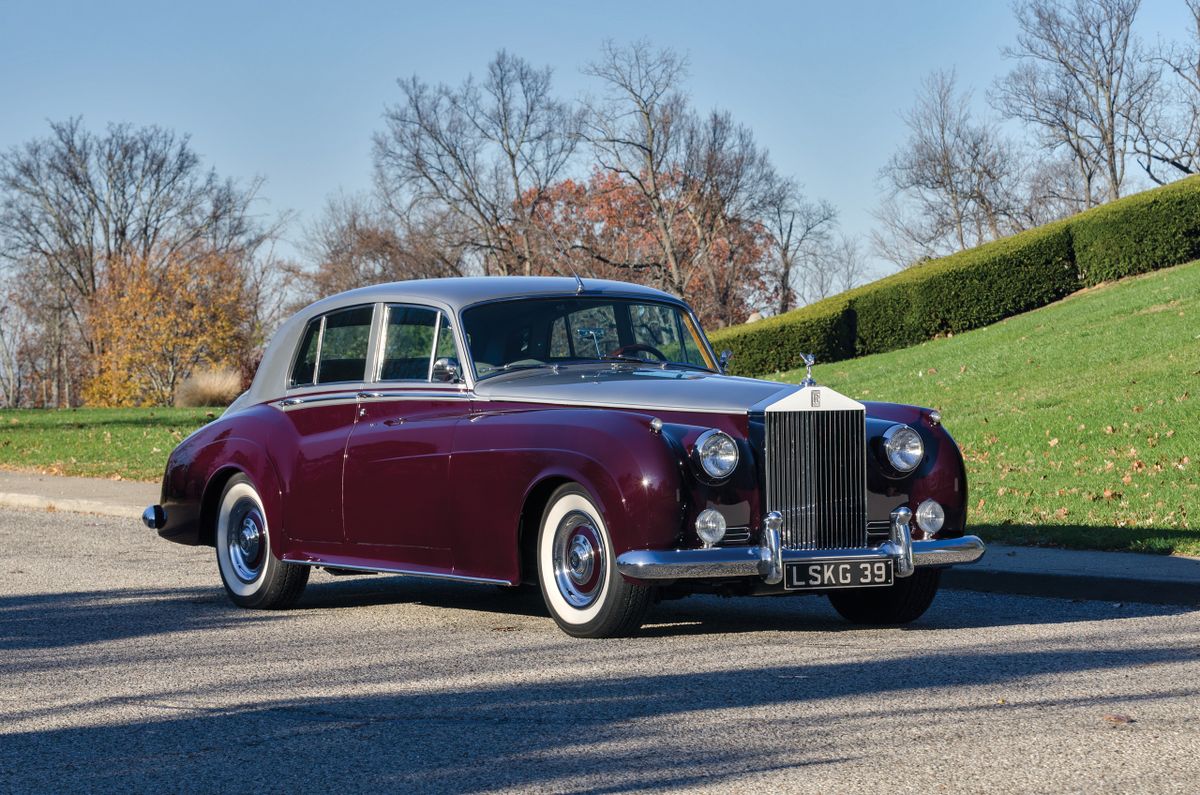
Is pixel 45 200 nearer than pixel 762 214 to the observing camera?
No

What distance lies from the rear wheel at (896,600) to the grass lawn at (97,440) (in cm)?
→ 1345

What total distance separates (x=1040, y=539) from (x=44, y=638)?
23.0 ft

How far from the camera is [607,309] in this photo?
8.64 metres

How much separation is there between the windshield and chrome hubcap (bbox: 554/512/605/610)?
46.6 inches

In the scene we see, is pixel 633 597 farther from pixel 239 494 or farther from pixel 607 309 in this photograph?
pixel 239 494

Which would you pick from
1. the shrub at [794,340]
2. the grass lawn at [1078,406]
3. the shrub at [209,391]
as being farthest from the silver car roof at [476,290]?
the shrub at [209,391]

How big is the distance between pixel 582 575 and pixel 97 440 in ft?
62.7

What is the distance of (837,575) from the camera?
705 cm

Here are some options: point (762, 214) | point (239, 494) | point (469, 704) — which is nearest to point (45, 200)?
point (762, 214)

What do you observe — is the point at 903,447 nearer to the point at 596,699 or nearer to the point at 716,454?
the point at 716,454

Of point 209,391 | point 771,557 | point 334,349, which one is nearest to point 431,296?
point 334,349

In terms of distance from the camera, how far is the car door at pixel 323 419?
8578 mm

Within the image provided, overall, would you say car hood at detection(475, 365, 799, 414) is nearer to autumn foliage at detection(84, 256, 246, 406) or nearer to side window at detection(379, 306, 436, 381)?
side window at detection(379, 306, 436, 381)

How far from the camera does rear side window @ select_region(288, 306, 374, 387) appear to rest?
8.81 meters
